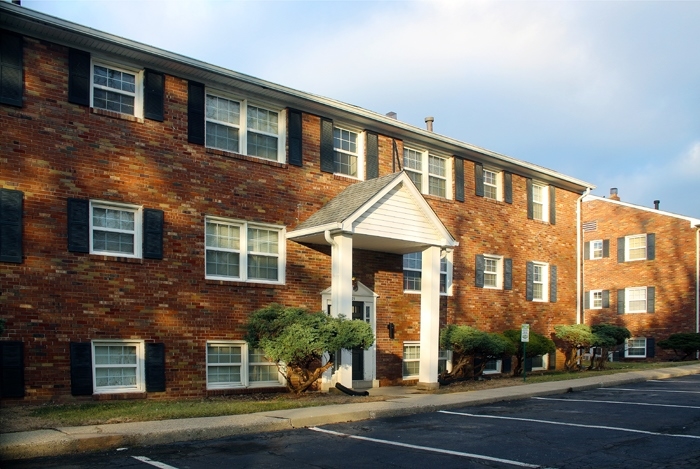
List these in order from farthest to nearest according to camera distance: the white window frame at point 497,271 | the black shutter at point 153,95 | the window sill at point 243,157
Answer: the white window frame at point 497,271, the window sill at point 243,157, the black shutter at point 153,95

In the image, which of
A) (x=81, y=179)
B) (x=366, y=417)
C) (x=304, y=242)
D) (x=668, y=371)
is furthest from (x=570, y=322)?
(x=81, y=179)

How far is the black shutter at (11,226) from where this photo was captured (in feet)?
41.0

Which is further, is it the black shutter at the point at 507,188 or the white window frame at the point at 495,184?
the black shutter at the point at 507,188

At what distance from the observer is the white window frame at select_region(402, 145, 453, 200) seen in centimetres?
2002

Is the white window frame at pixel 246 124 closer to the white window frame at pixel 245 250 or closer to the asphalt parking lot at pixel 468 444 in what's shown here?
the white window frame at pixel 245 250

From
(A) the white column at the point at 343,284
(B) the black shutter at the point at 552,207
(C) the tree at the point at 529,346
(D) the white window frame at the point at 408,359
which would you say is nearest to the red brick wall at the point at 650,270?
(B) the black shutter at the point at 552,207

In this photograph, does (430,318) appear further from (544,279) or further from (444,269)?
(544,279)

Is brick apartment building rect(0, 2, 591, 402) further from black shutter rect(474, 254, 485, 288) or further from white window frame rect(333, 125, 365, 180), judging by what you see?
black shutter rect(474, 254, 485, 288)

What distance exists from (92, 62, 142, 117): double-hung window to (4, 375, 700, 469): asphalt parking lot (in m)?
7.50

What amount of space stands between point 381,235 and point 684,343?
64.2ft

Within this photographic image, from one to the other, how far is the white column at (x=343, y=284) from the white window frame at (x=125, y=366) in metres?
4.21

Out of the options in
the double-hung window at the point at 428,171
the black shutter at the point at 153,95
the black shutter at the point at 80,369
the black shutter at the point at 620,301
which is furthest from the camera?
the black shutter at the point at 620,301

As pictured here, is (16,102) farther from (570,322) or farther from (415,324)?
(570,322)

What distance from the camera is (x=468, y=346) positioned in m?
18.9
